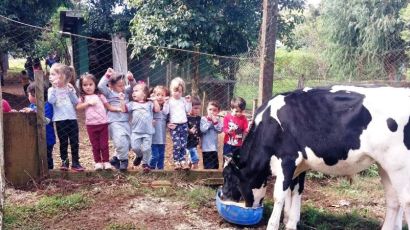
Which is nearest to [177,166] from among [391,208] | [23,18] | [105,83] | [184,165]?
[184,165]

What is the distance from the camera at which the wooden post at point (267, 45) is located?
16.4 ft

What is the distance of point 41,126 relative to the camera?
495 centimetres

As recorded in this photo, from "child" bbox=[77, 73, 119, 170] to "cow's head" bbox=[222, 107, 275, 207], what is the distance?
1.54 meters

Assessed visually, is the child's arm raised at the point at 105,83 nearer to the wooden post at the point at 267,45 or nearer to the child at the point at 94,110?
the child at the point at 94,110

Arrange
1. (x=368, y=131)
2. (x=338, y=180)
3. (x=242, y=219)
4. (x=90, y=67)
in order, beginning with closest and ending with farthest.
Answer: (x=368, y=131)
(x=242, y=219)
(x=338, y=180)
(x=90, y=67)

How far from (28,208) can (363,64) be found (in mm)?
12064

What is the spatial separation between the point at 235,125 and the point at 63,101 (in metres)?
2.04

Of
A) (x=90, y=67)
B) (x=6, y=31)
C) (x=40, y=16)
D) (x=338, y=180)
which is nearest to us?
(x=338, y=180)

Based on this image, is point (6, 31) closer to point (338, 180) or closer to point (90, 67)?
point (90, 67)

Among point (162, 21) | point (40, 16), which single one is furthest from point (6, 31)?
point (162, 21)

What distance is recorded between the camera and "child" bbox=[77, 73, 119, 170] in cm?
493

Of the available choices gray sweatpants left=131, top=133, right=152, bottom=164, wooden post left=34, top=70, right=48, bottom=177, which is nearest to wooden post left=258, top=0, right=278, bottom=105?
gray sweatpants left=131, top=133, right=152, bottom=164

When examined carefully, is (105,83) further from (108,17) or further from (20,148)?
(108,17)

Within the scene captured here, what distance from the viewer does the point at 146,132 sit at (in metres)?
4.98
